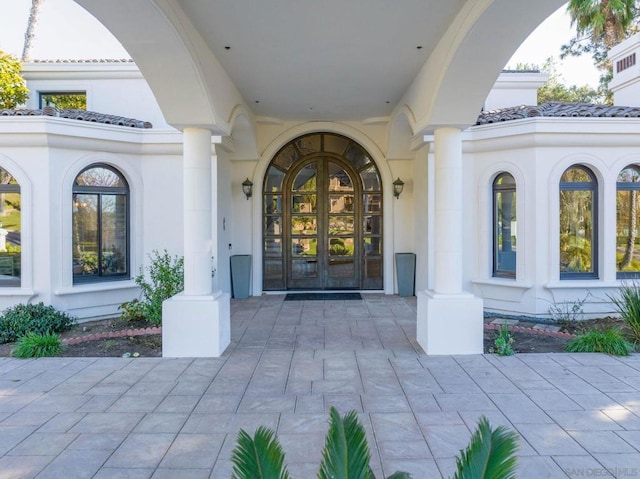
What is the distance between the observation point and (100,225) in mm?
8180

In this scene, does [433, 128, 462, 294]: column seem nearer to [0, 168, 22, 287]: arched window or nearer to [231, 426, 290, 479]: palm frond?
[231, 426, 290, 479]: palm frond

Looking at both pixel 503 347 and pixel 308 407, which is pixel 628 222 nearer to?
pixel 503 347

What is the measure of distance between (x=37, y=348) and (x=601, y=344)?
685 centimetres

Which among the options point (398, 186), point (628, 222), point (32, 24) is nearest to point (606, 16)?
point (628, 222)

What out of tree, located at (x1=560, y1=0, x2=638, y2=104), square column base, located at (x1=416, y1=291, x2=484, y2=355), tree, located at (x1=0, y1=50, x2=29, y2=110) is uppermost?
tree, located at (x1=560, y1=0, x2=638, y2=104)

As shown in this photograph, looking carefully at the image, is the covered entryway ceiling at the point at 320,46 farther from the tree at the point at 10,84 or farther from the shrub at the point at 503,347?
the tree at the point at 10,84

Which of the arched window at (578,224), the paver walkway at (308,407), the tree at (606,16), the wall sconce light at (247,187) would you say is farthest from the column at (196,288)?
the tree at (606,16)

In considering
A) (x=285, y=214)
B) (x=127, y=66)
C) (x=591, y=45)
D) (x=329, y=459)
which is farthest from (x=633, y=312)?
(x=591, y=45)

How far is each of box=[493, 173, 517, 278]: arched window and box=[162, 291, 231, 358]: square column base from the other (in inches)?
210

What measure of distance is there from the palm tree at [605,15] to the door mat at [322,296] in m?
12.1

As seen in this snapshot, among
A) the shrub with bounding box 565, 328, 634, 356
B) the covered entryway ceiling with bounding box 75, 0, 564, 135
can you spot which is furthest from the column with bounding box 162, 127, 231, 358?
the shrub with bounding box 565, 328, 634, 356

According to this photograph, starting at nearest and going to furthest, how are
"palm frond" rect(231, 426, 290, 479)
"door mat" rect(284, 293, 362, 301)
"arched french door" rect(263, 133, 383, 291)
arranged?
"palm frond" rect(231, 426, 290, 479), "door mat" rect(284, 293, 362, 301), "arched french door" rect(263, 133, 383, 291)

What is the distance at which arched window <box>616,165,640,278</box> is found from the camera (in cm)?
A: 788

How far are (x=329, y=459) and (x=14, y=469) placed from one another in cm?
255
